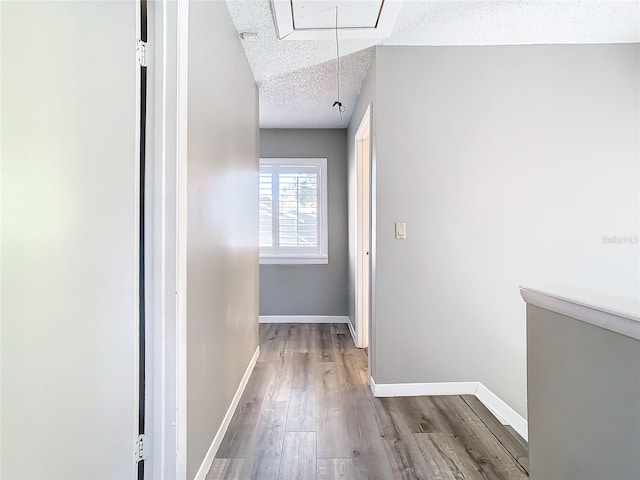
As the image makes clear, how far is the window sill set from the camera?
4672 mm

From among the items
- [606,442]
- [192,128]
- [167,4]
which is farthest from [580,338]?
[167,4]

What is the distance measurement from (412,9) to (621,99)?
1.69 metres

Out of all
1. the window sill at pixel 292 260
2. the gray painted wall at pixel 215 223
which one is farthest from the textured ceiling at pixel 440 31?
the window sill at pixel 292 260

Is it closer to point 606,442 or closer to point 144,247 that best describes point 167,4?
point 144,247

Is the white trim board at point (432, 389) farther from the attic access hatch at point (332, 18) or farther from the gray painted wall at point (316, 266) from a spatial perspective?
the attic access hatch at point (332, 18)

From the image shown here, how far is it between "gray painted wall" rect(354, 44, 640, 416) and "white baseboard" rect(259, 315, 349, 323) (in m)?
2.12

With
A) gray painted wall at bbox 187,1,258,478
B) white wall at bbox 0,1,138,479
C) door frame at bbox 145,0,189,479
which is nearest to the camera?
white wall at bbox 0,1,138,479

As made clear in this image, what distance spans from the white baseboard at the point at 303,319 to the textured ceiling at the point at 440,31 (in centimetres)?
276

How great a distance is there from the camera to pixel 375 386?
100 inches

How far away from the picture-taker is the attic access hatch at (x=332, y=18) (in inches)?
80.3

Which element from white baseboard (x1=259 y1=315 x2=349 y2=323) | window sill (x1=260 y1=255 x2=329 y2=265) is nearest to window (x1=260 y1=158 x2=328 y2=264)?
window sill (x1=260 y1=255 x2=329 y2=265)

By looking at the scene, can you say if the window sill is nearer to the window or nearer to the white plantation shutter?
the window

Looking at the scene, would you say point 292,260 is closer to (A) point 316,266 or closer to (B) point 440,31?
(A) point 316,266

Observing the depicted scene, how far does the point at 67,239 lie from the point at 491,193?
2503 mm
